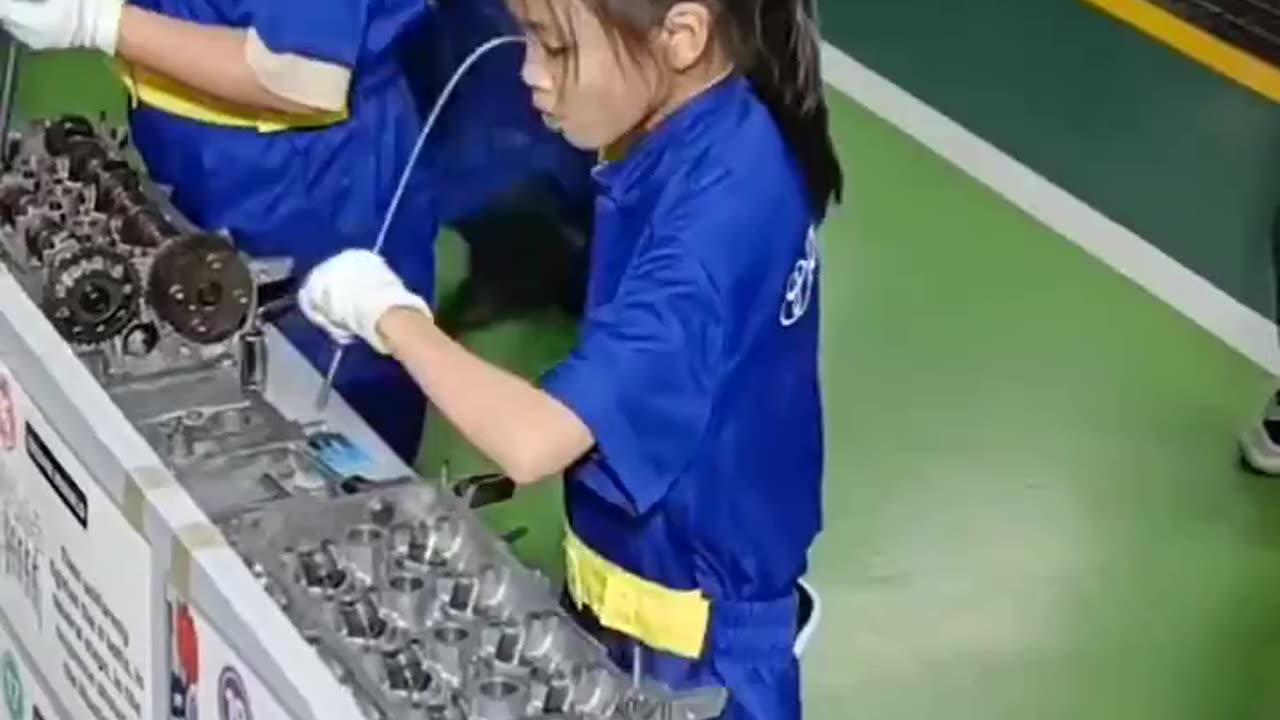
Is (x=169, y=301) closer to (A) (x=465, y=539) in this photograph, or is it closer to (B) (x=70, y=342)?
(B) (x=70, y=342)

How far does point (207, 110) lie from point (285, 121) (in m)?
0.07

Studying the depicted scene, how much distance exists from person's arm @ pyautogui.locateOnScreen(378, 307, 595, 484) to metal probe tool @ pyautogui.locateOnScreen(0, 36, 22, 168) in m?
0.59

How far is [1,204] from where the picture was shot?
6.05 feet

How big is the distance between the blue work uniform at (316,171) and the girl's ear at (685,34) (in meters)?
0.49

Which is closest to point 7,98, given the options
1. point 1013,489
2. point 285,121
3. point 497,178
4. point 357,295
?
point 285,121

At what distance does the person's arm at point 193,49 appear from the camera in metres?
1.92

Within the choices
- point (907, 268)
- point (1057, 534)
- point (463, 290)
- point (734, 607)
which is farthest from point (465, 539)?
point (907, 268)

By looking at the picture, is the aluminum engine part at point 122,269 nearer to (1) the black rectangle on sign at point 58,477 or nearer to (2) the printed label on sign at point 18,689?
(1) the black rectangle on sign at point 58,477

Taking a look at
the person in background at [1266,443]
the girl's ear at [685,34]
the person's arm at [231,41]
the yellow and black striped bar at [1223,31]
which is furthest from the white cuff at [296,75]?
the yellow and black striped bar at [1223,31]

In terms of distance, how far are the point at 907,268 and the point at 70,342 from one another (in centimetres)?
200

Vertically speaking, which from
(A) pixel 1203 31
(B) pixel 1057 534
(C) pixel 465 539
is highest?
(C) pixel 465 539

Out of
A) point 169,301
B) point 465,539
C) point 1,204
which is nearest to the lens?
point 465,539

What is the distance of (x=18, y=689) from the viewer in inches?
75.1

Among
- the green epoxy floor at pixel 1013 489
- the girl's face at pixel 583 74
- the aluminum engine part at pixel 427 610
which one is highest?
the girl's face at pixel 583 74
